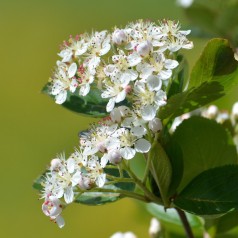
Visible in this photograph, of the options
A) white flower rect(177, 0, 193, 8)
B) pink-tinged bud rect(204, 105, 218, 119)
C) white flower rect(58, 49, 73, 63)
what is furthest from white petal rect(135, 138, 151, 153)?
white flower rect(177, 0, 193, 8)

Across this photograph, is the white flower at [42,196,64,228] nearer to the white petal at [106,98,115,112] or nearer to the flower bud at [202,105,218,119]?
the white petal at [106,98,115,112]

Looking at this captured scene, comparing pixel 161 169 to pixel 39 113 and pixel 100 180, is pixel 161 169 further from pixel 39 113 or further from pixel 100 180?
pixel 39 113

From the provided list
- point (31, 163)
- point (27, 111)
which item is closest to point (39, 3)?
point (27, 111)

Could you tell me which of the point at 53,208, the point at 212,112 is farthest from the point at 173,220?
the point at 53,208

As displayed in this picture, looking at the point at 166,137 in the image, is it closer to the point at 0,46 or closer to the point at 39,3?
the point at 0,46

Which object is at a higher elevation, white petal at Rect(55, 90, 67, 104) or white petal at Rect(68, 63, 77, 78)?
white petal at Rect(68, 63, 77, 78)
